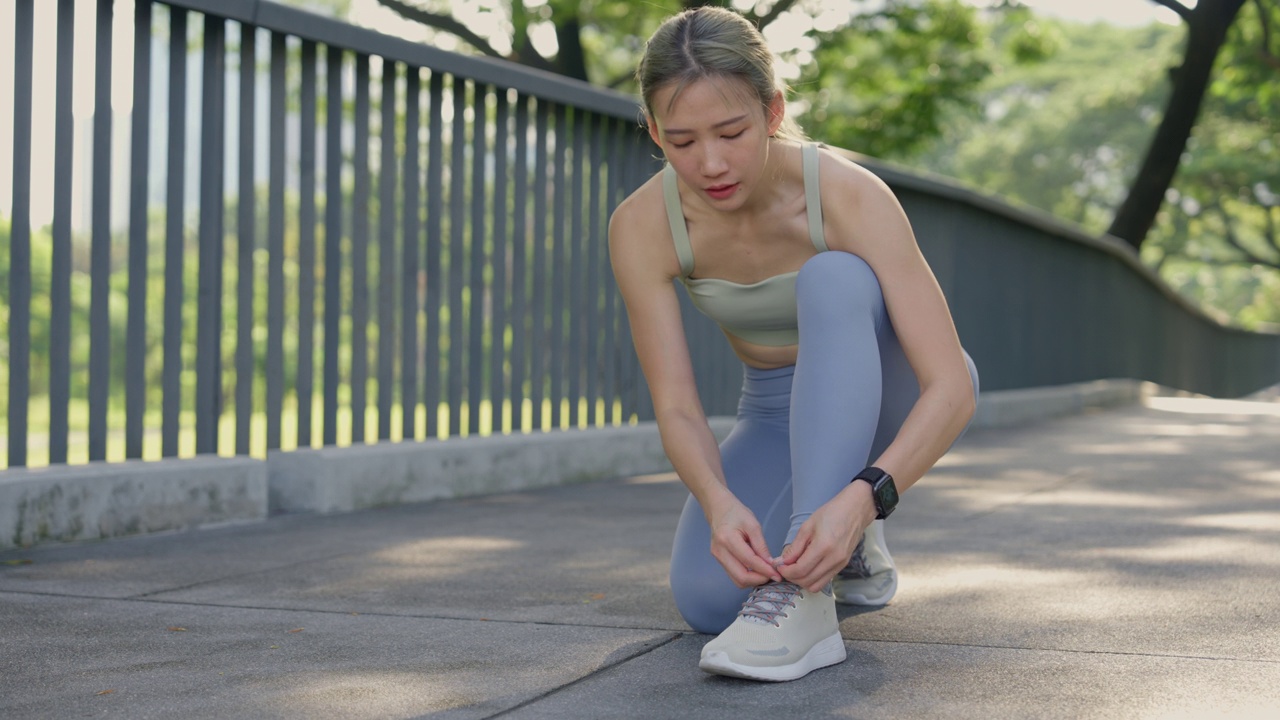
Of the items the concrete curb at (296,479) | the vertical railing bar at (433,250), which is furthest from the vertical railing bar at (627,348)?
the vertical railing bar at (433,250)

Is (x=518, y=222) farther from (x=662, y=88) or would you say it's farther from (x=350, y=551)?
(x=662, y=88)

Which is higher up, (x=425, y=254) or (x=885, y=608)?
(x=425, y=254)

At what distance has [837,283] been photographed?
2650 millimetres

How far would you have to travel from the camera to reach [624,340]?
6.67 metres

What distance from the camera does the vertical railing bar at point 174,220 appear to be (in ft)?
15.1

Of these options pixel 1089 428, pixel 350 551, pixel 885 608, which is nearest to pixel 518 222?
pixel 350 551

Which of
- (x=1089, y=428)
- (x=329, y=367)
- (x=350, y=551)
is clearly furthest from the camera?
(x=1089, y=428)

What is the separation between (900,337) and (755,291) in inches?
14.9

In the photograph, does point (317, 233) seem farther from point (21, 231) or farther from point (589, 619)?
point (589, 619)

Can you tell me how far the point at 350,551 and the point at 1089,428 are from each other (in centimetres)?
689

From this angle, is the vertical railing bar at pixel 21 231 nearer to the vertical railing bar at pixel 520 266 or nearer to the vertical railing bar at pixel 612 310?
the vertical railing bar at pixel 520 266

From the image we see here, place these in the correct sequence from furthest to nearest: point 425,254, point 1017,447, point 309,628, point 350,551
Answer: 1. point 1017,447
2. point 425,254
3. point 350,551
4. point 309,628

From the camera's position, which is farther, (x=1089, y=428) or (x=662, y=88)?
(x=1089, y=428)

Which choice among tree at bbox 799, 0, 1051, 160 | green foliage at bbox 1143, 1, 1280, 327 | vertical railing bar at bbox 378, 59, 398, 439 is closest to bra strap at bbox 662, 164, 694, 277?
vertical railing bar at bbox 378, 59, 398, 439
